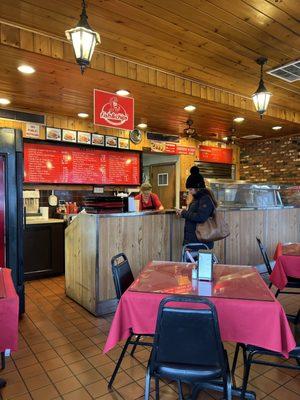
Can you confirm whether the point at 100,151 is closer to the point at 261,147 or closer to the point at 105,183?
the point at 105,183

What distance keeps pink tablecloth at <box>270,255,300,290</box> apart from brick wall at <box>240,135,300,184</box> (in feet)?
14.7

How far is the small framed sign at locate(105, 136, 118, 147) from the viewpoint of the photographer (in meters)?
6.69

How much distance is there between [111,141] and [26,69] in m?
3.06

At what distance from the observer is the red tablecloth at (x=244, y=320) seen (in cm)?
189

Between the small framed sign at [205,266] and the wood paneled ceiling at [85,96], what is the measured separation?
262 centimetres

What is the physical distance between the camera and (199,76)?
4.48 meters

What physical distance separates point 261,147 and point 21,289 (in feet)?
22.4

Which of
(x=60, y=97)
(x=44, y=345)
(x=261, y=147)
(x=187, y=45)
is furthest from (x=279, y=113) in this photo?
(x=44, y=345)

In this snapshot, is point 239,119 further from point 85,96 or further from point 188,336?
point 188,336

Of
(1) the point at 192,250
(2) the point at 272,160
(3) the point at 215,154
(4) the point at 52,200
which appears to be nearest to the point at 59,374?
(1) the point at 192,250

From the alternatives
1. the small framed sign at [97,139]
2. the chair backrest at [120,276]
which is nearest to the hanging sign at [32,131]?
the small framed sign at [97,139]

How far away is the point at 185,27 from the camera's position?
3.21m

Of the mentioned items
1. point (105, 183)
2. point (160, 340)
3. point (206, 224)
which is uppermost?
point (105, 183)

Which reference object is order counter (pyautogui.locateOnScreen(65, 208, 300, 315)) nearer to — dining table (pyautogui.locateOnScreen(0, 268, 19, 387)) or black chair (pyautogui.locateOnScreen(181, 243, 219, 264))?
black chair (pyautogui.locateOnScreen(181, 243, 219, 264))
